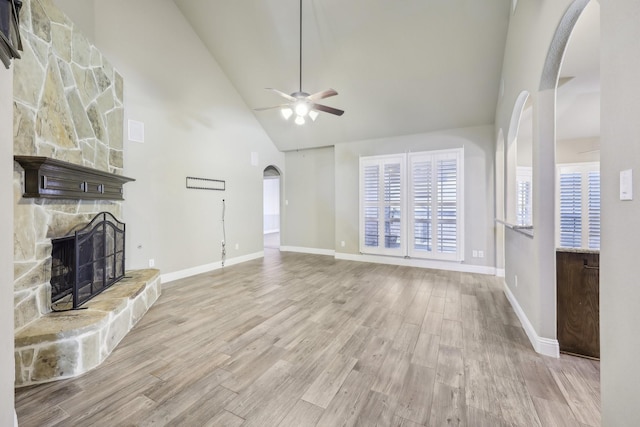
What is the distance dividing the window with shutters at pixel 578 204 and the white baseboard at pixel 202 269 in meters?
6.38

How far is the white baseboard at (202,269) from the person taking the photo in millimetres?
4332

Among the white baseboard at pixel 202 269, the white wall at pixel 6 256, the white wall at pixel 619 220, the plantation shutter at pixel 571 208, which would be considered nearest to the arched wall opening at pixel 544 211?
the white wall at pixel 619 220

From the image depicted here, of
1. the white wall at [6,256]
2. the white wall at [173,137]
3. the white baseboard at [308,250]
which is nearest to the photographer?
the white wall at [6,256]

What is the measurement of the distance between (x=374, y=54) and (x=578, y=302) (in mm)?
4172

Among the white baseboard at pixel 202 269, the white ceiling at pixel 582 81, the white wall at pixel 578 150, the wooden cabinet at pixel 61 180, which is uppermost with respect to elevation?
the white ceiling at pixel 582 81

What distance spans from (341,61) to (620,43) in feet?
13.2

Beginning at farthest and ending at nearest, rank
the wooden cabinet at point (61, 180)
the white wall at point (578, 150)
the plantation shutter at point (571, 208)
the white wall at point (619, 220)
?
1. the plantation shutter at point (571, 208)
2. the white wall at point (578, 150)
3. the wooden cabinet at point (61, 180)
4. the white wall at point (619, 220)

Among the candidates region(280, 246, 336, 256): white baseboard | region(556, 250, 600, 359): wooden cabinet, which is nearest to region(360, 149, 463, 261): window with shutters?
region(280, 246, 336, 256): white baseboard

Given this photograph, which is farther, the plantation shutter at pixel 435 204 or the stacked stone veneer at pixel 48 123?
the plantation shutter at pixel 435 204

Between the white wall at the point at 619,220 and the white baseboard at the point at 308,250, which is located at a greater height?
the white wall at the point at 619,220

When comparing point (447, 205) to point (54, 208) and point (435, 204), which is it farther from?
point (54, 208)

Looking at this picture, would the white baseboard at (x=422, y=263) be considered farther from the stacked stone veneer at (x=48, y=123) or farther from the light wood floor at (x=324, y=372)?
the stacked stone veneer at (x=48, y=123)

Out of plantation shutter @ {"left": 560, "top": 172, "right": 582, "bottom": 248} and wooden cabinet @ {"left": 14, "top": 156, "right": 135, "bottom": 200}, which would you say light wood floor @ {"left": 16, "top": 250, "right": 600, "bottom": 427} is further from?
plantation shutter @ {"left": 560, "top": 172, "right": 582, "bottom": 248}

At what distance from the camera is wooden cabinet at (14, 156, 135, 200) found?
82.1 inches
